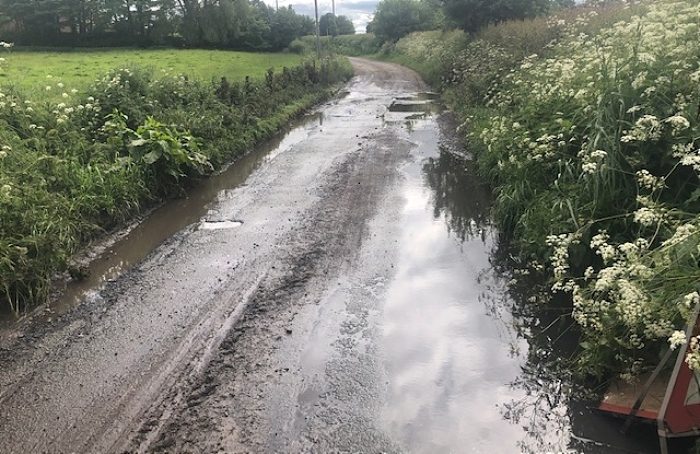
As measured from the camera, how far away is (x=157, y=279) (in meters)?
6.57

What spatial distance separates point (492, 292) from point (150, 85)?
9.55 meters

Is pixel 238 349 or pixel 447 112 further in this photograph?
pixel 447 112

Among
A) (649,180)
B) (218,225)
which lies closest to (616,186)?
(649,180)

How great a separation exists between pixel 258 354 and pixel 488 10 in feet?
84.2

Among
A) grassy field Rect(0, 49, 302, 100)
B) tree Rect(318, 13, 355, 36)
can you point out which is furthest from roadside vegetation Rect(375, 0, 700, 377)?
tree Rect(318, 13, 355, 36)

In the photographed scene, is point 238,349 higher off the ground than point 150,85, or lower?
lower

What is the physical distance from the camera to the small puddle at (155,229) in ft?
20.8

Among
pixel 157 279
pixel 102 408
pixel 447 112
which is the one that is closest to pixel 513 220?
pixel 157 279

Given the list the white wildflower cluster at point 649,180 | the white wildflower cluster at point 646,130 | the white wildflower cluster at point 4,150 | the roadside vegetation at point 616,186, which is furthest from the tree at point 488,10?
the white wildflower cluster at point 4,150

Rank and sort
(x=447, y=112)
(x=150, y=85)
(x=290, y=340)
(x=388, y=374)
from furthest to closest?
(x=447, y=112)
(x=150, y=85)
(x=290, y=340)
(x=388, y=374)

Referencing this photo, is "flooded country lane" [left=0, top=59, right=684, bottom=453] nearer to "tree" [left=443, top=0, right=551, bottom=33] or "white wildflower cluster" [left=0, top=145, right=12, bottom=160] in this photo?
"white wildflower cluster" [left=0, top=145, right=12, bottom=160]

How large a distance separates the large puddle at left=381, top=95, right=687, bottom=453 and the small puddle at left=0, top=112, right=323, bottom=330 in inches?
138

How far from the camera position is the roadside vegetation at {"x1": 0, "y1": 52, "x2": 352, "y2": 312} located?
20.8ft

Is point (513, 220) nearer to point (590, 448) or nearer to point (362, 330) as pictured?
point (362, 330)
